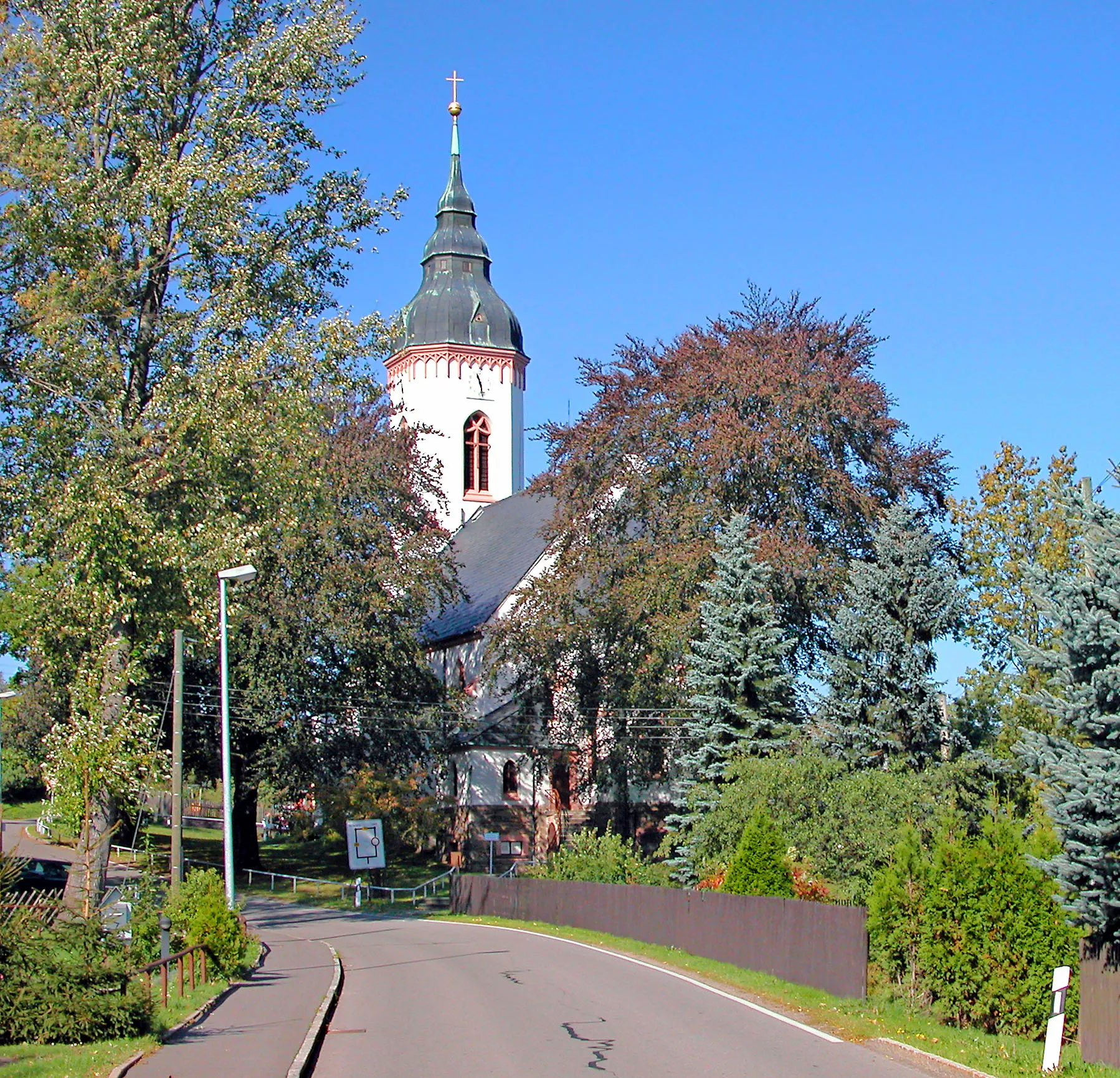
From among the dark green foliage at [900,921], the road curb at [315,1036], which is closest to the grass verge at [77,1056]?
the road curb at [315,1036]

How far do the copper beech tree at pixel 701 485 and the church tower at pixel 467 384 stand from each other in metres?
28.8

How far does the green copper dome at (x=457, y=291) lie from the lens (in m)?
68.7

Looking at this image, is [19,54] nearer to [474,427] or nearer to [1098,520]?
[1098,520]

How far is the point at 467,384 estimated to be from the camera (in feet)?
224

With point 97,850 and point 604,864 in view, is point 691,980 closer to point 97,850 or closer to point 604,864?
point 97,850

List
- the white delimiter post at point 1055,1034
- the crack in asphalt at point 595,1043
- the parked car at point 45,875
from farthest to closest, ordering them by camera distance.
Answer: the parked car at point 45,875 < the crack in asphalt at point 595,1043 < the white delimiter post at point 1055,1034

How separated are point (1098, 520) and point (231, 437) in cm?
1579

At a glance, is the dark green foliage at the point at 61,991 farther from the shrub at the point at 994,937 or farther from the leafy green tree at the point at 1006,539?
the leafy green tree at the point at 1006,539

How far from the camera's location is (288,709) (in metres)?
41.8

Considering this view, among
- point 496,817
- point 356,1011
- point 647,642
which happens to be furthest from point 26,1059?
point 496,817

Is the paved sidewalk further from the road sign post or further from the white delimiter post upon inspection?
the road sign post

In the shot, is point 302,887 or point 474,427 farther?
point 474,427

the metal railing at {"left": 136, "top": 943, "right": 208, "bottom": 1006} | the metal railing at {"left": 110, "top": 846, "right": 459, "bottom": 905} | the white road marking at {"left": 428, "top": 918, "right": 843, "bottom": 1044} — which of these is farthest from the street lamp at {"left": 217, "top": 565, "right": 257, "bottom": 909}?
the metal railing at {"left": 110, "top": 846, "right": 459, "bottom": 905}

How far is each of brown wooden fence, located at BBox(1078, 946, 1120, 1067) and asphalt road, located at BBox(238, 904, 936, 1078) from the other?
1.73 meters
